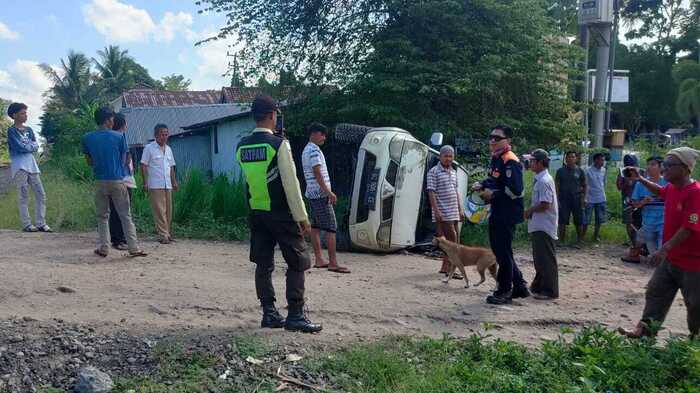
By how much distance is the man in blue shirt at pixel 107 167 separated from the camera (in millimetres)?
7512

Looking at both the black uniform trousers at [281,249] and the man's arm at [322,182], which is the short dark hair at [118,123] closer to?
the man's arm at [322,182]

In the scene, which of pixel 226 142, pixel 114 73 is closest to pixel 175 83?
pixel 114 73

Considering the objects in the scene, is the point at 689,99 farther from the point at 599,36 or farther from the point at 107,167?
the point at 107,167

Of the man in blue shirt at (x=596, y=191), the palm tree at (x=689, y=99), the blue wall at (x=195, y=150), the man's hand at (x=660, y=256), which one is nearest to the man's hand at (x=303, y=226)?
the man's hand at (x=660, y=256)

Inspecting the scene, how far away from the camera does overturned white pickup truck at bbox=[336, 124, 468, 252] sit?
30.9 ft

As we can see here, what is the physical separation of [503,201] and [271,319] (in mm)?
2910

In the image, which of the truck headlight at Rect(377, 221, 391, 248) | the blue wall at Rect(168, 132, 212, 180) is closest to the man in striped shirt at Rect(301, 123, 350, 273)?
the truck headlight at Rect(377, 221, 391, 248)

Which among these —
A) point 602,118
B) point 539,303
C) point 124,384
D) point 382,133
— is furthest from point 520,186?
point 602,118

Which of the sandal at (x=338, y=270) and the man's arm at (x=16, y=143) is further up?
the man's arm at (x=16, y=143)

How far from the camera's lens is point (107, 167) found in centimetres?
750

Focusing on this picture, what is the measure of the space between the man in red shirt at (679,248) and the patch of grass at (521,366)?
Result: 423mm

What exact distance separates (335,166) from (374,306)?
6987 mm

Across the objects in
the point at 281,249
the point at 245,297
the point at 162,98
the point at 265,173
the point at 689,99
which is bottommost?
the point at 245,297

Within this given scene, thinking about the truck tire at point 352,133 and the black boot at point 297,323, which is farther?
the truck tire at point 352,133
